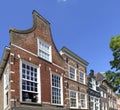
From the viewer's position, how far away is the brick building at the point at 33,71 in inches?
1027

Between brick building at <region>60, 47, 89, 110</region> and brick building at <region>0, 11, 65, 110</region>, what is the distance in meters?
1.94

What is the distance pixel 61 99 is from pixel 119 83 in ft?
27.7

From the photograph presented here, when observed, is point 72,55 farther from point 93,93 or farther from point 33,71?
point 33,71

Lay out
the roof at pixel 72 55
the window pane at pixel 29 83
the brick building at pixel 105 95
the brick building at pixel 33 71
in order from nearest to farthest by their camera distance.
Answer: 1. the brick building at pixel 33 71
2. the window pane at pixel 29 83
3. the roof at pixel 72 55
4. the brick building at pixel 105 95

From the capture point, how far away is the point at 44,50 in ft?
102

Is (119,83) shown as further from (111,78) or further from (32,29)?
(32,29)

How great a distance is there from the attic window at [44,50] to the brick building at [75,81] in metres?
4.37

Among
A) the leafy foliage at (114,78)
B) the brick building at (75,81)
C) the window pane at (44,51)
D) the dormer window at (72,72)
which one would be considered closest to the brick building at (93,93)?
the brick building at (75,81)

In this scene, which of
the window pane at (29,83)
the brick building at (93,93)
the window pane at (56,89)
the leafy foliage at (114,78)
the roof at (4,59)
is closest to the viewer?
the roof at (4,59)

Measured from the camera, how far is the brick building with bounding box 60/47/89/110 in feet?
118

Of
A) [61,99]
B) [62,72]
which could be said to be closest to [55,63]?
[62,72]

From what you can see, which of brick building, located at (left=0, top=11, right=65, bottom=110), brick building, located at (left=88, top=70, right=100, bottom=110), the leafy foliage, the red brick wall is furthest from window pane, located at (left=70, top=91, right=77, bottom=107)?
the leafy foliage

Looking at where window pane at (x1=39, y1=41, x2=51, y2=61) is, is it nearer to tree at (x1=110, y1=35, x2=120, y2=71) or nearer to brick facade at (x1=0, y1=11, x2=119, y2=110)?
brick facade at (x1=0, y1=11, x2=119, y2=110)

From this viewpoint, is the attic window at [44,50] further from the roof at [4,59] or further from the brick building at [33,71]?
the roof at [4,59]
